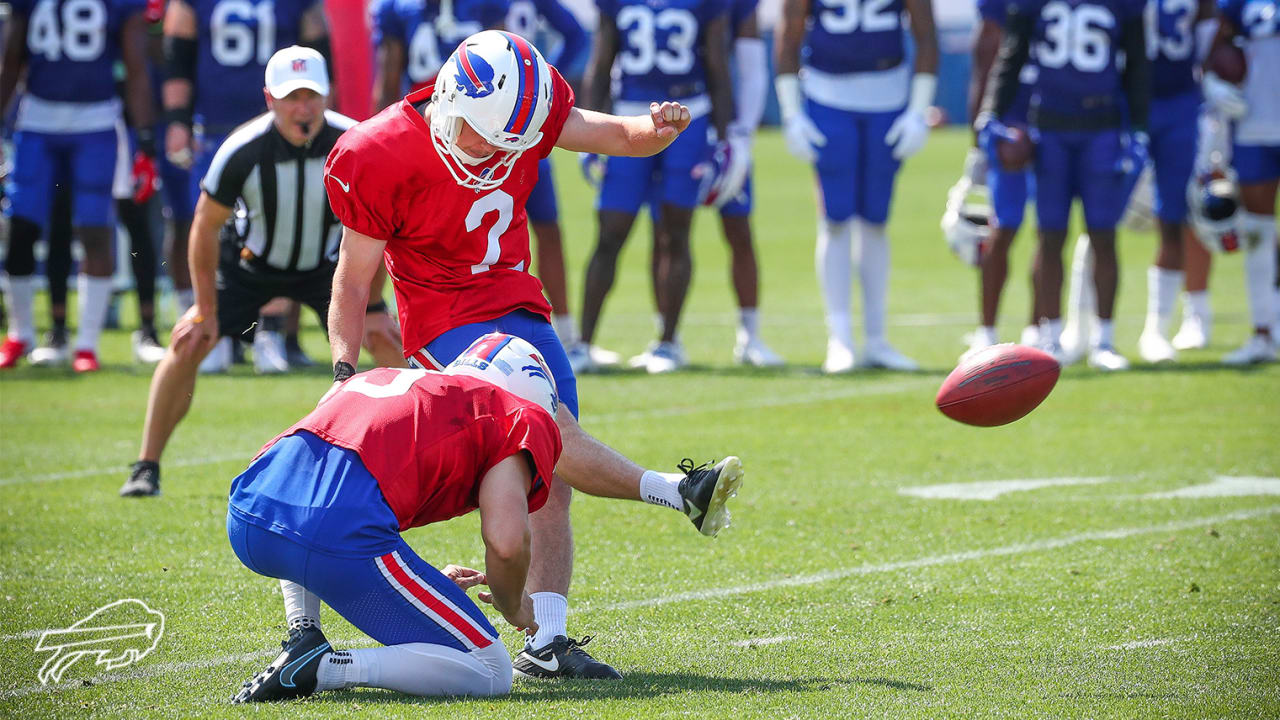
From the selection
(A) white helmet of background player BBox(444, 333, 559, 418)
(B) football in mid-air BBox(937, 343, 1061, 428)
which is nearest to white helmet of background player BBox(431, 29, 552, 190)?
(A) white helmet of background player BBox(444, 333, 559, 418)

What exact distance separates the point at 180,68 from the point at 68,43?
817mm

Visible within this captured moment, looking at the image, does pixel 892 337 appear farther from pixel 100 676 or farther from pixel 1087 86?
pixel 100 676

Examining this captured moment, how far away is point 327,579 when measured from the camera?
3543mm

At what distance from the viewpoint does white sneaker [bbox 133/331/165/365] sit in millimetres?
9801

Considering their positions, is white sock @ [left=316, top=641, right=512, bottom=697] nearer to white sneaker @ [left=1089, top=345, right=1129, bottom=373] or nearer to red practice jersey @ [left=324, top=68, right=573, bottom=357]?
red practice jersey @ [left=324, top=68, right=573, bottom=357]

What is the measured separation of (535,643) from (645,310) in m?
9.23

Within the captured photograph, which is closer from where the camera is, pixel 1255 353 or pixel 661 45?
pixel 661 45

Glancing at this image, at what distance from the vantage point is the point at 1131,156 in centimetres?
909

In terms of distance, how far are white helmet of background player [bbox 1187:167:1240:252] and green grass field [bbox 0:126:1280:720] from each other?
772 mm

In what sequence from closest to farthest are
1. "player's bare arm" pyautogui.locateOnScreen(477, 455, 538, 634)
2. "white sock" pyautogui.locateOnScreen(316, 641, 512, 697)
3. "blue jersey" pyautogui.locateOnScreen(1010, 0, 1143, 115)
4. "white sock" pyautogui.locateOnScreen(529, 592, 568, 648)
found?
"player's bare arm" pyautogui.locateOnScreen(477, 455, 538, 634) → "white sock" pyautogui.locateOnScreen(316, 641, 512, 697) → "white sock" pyautogui.locateOnScreen(529, 592, 568, 648) → "blue jersey" pyautogui.locateOnScreen(1010, 0, 1143, 115)

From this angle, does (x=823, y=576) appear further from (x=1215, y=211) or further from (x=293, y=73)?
(x=1215, y=211)

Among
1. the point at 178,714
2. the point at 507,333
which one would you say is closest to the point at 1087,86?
the point at 507,333

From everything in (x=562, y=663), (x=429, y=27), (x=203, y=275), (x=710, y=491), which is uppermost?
(x=429, y=27)

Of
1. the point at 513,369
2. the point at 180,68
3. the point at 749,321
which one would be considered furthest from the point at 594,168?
the point at 513,369
